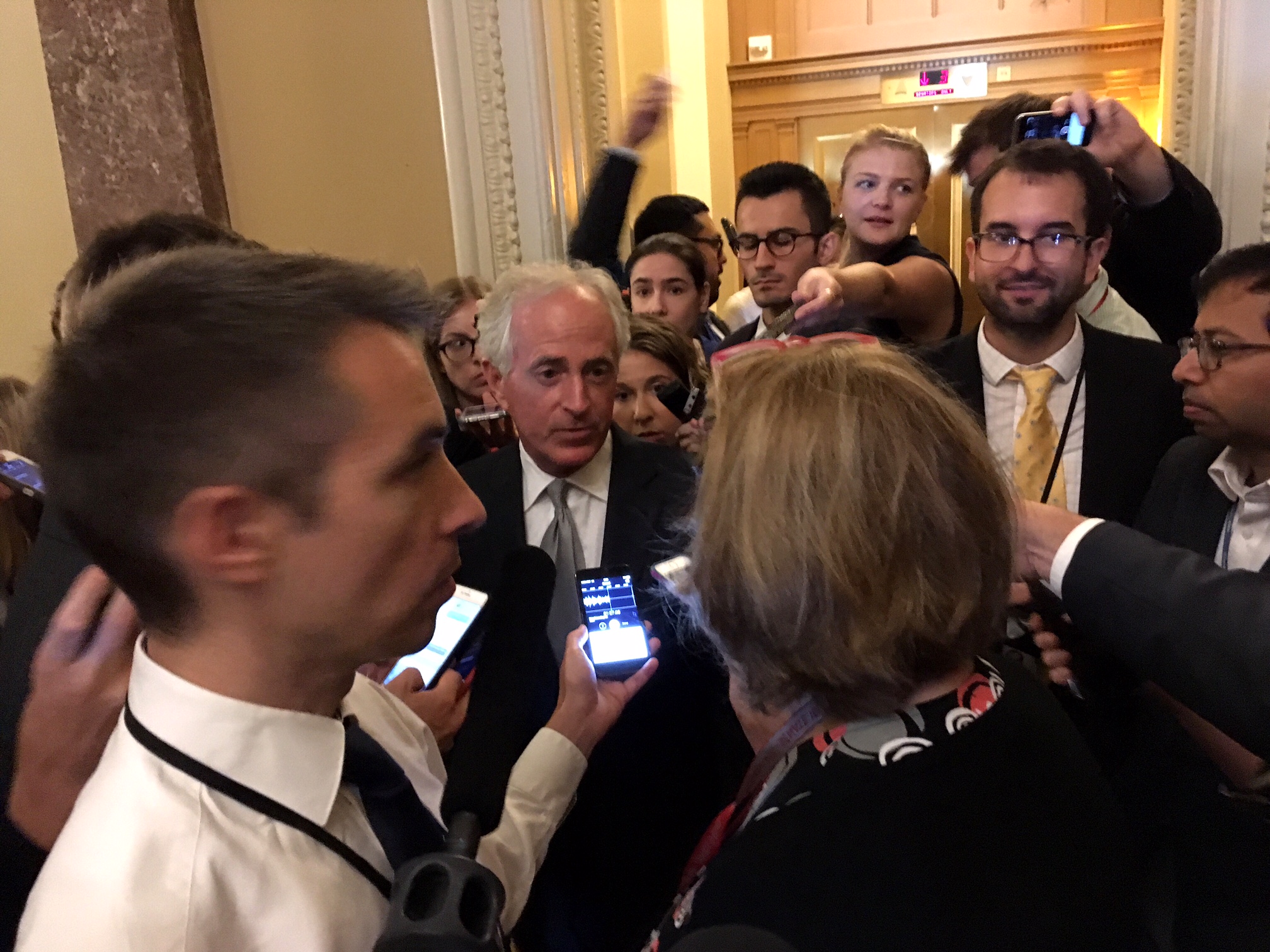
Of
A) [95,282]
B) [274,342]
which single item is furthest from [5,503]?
[274,342]

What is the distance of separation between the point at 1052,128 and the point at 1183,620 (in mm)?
1321

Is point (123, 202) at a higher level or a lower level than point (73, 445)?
higher

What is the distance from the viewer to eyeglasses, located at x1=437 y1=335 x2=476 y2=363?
2.37m

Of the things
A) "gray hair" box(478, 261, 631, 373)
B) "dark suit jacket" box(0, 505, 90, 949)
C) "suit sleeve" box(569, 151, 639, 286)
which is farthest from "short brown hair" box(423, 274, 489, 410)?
"dark suit jacket" box(0, 505, 90, 949)

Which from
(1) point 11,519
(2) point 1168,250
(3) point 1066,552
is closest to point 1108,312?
(2) point 1168,250

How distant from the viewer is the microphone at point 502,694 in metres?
0.72

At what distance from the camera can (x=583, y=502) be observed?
1.57 metres

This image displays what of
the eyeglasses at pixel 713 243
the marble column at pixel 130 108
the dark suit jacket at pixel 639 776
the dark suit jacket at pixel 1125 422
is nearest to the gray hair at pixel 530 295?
the dark suit jacket at pixel 639 776

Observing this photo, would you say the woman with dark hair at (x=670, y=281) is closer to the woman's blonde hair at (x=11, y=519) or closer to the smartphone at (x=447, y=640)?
the smartphone at (x=447, y=640)

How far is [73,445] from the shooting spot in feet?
2.09

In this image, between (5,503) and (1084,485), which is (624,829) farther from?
(5,503)

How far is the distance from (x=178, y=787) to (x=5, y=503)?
122cm

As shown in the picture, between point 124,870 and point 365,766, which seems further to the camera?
point 365,766

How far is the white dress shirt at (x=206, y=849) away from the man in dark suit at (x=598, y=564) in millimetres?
719
